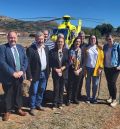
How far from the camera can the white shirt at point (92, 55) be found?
30.6 ft

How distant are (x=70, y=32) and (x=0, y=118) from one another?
7641mm

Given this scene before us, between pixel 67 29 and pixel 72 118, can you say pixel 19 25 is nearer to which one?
pixel 67 29

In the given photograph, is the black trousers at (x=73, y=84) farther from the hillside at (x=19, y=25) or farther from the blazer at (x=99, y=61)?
the hillside at (x=19, y=25)

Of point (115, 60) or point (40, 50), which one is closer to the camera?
point (40, 50)

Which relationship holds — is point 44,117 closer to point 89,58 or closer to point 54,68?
point 54,68

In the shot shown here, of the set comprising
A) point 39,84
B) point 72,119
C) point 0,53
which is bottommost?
point 72,119

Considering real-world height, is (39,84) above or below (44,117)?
above

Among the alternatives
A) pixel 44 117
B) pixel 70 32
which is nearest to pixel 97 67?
pixel 44 117

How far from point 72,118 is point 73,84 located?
1179 mm

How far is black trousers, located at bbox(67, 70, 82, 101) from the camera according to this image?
9320 mm

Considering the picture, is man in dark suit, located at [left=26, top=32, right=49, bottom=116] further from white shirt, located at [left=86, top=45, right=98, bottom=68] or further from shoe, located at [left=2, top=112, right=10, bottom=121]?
white shirt, located at [left=86, top=45, right=98, bottom=68]

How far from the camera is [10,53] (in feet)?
26.1

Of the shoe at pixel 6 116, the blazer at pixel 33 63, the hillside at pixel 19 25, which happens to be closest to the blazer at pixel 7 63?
the blazer at pixel 33 63

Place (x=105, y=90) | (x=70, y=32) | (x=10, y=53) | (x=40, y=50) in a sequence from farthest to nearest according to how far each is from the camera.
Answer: (x=70, y=32) < (x=105, y=90) < (x=40, y=50) < (x=10, y=53)
